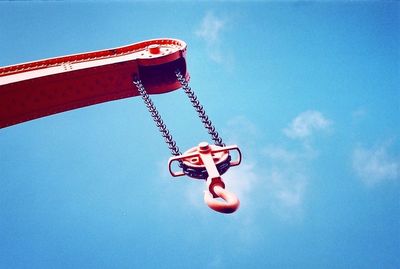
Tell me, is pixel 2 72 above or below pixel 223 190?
above

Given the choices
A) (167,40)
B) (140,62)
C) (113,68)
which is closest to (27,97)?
(113,68)

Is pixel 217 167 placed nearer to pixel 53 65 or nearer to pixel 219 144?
pixel 219 144

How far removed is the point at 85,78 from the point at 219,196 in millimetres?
4780

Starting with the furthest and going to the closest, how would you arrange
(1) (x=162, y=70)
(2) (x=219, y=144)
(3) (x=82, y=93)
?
(1) (x=162, y=70) < (3) (x=82, y=93) < (2) (x=219, y=144)

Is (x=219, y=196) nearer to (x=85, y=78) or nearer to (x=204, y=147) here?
(x=204, y=147)

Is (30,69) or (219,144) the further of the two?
(30,69)

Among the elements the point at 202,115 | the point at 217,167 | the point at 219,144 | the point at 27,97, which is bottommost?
the point at 217,167

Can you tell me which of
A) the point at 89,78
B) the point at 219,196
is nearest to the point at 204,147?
the point at 219,196

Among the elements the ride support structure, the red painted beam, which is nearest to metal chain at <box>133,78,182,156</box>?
the ride support structure

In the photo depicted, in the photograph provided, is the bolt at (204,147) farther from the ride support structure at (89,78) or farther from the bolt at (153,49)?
the bolt at (153,49)

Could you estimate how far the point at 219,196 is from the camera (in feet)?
10.9

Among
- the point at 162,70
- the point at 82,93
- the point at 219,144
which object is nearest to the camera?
the point at 219,144

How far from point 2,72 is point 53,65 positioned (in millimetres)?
916

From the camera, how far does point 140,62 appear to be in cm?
739
